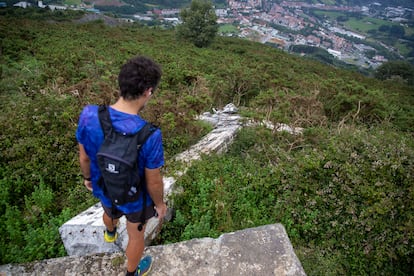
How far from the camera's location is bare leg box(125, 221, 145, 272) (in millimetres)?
2080

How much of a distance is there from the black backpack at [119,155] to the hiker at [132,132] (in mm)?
33

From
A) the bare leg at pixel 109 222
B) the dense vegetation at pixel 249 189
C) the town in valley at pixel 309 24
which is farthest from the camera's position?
the town in valley at pixel 309 24

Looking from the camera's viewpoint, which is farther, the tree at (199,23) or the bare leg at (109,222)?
the tree at (199,23)

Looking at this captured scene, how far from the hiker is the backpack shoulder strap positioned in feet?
0.08

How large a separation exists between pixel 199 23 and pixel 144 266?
82.2ft

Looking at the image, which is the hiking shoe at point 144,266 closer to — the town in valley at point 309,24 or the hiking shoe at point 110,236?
the hiking shoe at point 110,236

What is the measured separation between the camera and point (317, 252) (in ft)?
10.1

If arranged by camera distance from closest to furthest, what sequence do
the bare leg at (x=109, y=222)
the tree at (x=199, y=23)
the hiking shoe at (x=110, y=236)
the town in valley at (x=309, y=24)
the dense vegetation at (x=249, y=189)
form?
the bare leg at (x=109, y=222) < the hiking shoe at (x=110, y=236) < the dense vegetation at (x=249, y=189) < the tree at (x=199, y=23) < the town in valley at (x=309, y=24)

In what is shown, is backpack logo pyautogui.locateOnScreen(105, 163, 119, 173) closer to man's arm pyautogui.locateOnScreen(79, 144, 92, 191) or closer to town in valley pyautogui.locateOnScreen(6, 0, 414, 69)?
man's arm pyautogui.locateOnScreen(79, 144, 92, 191)

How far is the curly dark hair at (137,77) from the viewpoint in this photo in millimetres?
1634

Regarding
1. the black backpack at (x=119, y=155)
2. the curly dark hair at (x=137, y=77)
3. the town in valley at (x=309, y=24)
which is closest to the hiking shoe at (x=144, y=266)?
the black backpack at (x=119, y=155)

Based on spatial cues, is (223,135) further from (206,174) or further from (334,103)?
(334,103)

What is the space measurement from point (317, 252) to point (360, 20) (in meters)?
90.4

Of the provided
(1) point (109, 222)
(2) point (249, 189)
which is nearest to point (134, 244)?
(1) point (109, 222)
